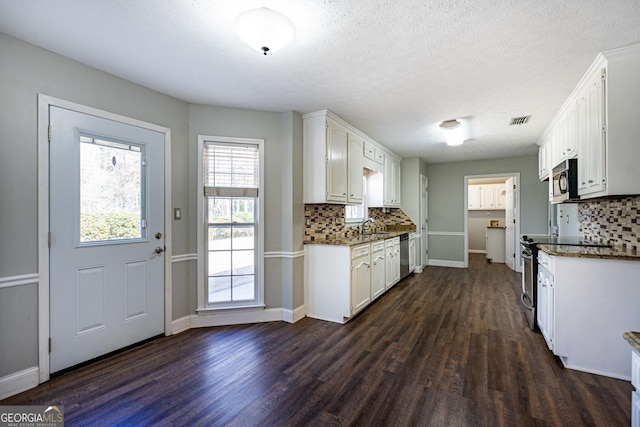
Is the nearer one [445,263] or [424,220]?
[424,220]

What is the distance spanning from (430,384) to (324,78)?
2578mm

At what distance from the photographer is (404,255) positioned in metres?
5.19

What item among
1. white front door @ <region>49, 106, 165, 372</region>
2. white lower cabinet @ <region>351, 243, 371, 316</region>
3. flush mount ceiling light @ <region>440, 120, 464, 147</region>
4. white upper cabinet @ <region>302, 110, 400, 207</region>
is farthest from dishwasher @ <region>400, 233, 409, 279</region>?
white front door @ <region>49, 106, 165, 372</region>

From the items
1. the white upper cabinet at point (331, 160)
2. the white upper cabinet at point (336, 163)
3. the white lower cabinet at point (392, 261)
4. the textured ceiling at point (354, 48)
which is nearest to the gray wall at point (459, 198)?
the white lower cabinet at point (392, 261)

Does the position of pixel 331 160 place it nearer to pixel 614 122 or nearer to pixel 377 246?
pixel 377 246

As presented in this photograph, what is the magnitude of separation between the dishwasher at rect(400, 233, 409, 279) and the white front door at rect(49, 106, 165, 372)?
3715 millimetres

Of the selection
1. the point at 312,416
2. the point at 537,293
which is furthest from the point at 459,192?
the point at 312,416

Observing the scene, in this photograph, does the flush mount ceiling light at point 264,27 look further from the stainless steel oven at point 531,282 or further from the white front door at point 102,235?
the stainless steel oven at point 531,282

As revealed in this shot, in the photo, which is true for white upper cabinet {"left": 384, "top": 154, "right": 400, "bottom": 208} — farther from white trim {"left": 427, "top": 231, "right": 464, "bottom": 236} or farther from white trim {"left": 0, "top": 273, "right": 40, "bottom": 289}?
white trim {"left": 0, "top": 273, "right": 40, "bottom": 289}

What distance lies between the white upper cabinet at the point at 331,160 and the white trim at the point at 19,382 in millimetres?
2699

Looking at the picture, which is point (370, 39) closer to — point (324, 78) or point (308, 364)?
point (324, 78)

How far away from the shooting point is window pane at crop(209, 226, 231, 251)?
316 cm

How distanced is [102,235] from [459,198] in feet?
21.0

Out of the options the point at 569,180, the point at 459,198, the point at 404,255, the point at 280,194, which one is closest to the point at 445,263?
the point at 459,198
